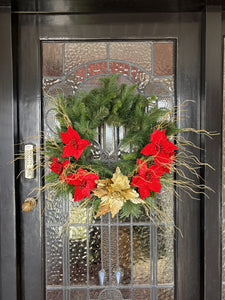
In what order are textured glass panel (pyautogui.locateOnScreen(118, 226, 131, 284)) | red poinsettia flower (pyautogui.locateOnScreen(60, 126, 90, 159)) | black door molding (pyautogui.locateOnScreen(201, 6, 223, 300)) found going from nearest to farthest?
1. red poinsettia flower (pyautogui.locateOnScreen(60, 126, 90, 159))
2. black door molding (pyautogui.locateOnScreen(201, 6, 223, 300))
3. textured glass panel (pyautogui.locateOnScreen(118, 226, 131, 284))

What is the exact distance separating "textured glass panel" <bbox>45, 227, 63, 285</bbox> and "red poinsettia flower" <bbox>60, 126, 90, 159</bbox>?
48cm

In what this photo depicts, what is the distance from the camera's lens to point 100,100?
121 centimetres

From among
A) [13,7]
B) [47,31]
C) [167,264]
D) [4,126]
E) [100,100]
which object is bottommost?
[167,264]

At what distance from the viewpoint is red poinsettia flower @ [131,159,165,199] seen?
1.17 metres

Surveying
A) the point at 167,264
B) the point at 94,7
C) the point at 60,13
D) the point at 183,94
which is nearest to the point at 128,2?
the point at 94,7

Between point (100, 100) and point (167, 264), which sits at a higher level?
point (100, 100)

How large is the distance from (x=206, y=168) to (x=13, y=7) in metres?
1.24

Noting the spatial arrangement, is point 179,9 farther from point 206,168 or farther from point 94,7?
point 206,168

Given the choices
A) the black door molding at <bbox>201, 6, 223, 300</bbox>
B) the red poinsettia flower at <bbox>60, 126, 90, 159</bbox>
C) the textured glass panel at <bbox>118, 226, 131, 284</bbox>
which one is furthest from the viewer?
the textured glass panel at <bbox>118, 226, 131, 284</bbox>

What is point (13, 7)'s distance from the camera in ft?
4.39

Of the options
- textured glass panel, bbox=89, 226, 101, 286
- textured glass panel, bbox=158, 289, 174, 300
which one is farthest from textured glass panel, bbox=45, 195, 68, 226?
textured glass panel, bbox=158, 289, 174, 300

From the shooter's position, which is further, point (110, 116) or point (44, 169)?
point (44, 169)

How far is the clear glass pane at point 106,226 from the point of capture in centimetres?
139

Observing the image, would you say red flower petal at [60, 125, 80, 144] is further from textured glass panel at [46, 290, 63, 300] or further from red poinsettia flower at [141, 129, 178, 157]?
textured glass panel at [46, 290, 63, 300]
